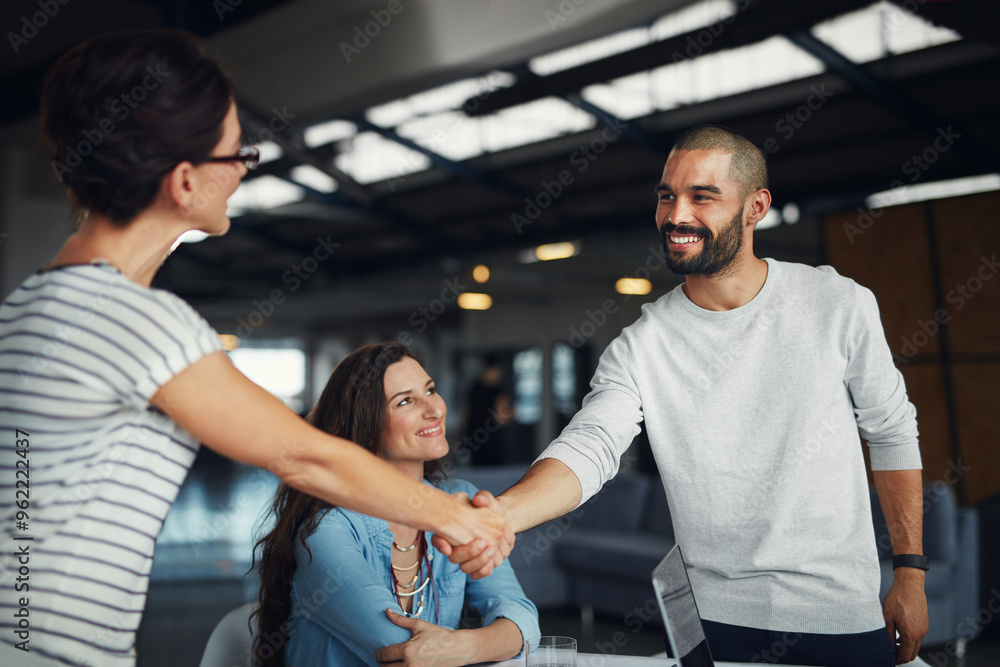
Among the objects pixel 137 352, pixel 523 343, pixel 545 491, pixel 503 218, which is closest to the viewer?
pixel 137 352

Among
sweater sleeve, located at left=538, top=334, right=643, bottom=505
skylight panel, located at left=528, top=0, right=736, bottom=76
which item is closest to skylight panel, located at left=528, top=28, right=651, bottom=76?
skylight panel, located at left=528, top=0, right=736, bottom=76

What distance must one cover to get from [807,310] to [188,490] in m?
10.9

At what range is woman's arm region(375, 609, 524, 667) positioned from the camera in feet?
5.34

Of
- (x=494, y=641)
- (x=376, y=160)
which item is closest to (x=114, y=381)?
(x=494, y=641)

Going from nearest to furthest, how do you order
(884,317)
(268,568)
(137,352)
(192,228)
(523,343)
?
(137,352)
(192,228)
(268,568)
(884,317)
(523,343)

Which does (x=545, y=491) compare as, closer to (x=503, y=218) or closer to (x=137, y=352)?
(x=137, y=352)

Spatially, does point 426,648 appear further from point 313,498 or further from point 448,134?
point 448,134

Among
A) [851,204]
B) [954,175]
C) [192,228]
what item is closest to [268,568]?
[192,228]

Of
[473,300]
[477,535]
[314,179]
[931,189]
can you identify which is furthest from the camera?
[473,300]

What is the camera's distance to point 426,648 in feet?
5.38

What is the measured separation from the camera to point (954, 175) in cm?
740

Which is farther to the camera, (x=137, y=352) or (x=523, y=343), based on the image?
(x=523, y=343)

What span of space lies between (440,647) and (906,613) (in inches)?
38.7
